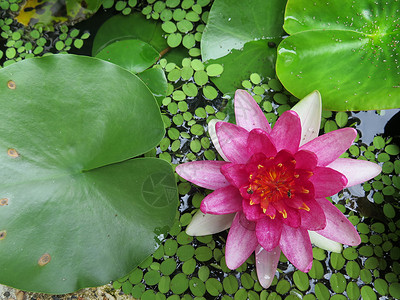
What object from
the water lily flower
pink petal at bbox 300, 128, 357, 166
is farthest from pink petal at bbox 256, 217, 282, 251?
pink petal at bbox 300, 128, 357, 166

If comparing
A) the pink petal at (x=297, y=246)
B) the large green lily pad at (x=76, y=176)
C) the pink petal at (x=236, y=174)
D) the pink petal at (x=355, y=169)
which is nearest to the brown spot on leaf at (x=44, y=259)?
the large green lily pad at (x=76, y=176)

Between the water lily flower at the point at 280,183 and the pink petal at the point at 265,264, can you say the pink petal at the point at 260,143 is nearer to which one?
the water lily flower at the point at 280,183

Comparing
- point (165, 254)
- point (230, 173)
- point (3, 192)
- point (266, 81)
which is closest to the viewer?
point (230, 173)

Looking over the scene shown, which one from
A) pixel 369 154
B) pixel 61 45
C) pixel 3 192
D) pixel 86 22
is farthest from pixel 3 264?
pixel 369 154

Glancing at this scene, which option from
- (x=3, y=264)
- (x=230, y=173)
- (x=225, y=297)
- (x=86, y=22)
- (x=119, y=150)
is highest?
(x=86, y=22)

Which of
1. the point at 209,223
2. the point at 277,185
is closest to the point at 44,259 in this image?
the point at 209,223

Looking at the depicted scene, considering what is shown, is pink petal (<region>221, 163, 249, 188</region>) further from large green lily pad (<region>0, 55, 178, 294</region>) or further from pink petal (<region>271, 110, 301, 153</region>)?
large green lily pad (<region>0, 55, 178, 294</region>)

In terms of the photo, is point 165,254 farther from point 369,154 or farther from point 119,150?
point 369,154
